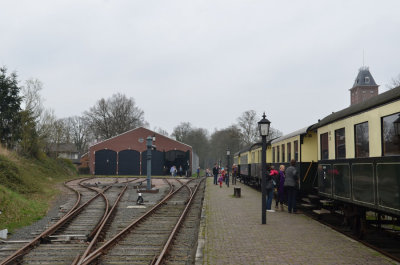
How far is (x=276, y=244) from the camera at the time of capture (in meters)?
7.81

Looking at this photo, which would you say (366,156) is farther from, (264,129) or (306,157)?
(306,157)

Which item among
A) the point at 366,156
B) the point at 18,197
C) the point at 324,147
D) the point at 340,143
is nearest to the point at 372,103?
the point at 366,156

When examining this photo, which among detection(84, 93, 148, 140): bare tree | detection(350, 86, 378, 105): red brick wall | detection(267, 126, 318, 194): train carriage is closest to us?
detection(267, 126, 318, 194): train carriage

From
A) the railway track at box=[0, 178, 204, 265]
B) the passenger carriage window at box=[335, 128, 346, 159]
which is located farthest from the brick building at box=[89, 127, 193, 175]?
the passenger carriage window at box=[335, 128, 346, 159]

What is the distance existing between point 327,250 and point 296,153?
22.9 feet

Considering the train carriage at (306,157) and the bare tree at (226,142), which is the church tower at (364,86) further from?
the train carriage at (306,157)

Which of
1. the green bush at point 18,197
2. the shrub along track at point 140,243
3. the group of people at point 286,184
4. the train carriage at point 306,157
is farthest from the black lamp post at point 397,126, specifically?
the green bush at point 18,197

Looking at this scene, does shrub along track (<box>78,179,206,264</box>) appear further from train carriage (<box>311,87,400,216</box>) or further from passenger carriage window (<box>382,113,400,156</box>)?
passenger carriage window (<box>382,113,400,156</box>)

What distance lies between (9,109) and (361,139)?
30964 mm

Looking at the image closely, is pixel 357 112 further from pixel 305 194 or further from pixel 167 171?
pixel 167 171

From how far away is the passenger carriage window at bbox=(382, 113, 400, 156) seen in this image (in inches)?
261

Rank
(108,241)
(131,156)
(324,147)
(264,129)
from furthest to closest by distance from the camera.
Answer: (131,156)
(264,129)
(324,147)
(108,241)

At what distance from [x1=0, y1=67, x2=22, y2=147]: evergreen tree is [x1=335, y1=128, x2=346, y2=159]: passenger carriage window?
2951 centimetres

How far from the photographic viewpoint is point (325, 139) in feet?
36.2
